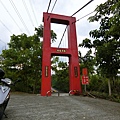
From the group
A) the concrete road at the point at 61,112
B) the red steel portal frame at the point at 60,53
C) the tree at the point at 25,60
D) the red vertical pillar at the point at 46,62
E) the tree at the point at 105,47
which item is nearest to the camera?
the concrete road at the point at 61,112

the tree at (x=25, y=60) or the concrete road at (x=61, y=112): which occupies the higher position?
the tree at (x=25, y=60)

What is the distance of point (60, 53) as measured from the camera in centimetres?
1001

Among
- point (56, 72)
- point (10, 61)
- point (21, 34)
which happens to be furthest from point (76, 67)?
point (21, 34)

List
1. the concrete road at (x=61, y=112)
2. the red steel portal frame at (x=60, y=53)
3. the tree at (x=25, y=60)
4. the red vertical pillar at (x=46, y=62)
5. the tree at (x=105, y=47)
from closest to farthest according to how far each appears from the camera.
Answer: the concrete road at (x=61, y=112), the tree at (x=105, y=47), the red vertical pillar at (x=46, y=62), the red steel portal frame at (x=60, y=53), the tree at (x=25, y=60)

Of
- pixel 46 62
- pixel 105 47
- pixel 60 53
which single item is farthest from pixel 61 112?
pixel 60 53

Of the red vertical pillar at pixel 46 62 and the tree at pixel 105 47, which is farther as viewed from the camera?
the red vertical pillar at pixel 46 62

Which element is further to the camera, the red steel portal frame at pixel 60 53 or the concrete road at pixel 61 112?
the red steel portal frame at pixel 60 53

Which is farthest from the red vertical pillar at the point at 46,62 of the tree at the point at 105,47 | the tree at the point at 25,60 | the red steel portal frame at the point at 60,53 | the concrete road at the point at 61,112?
the concrete road at the point at 61,112

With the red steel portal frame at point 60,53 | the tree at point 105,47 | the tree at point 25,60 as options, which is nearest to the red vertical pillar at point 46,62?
the red steel portal frame at point 60,53

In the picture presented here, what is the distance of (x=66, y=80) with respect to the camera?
15406 millimetres

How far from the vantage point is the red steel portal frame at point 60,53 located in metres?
9.41

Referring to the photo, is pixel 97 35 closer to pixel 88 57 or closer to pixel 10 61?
pixel 88 57

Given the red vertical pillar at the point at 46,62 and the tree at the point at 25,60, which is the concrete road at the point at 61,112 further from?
the tree at the point at 25,60

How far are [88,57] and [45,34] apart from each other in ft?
14.4
